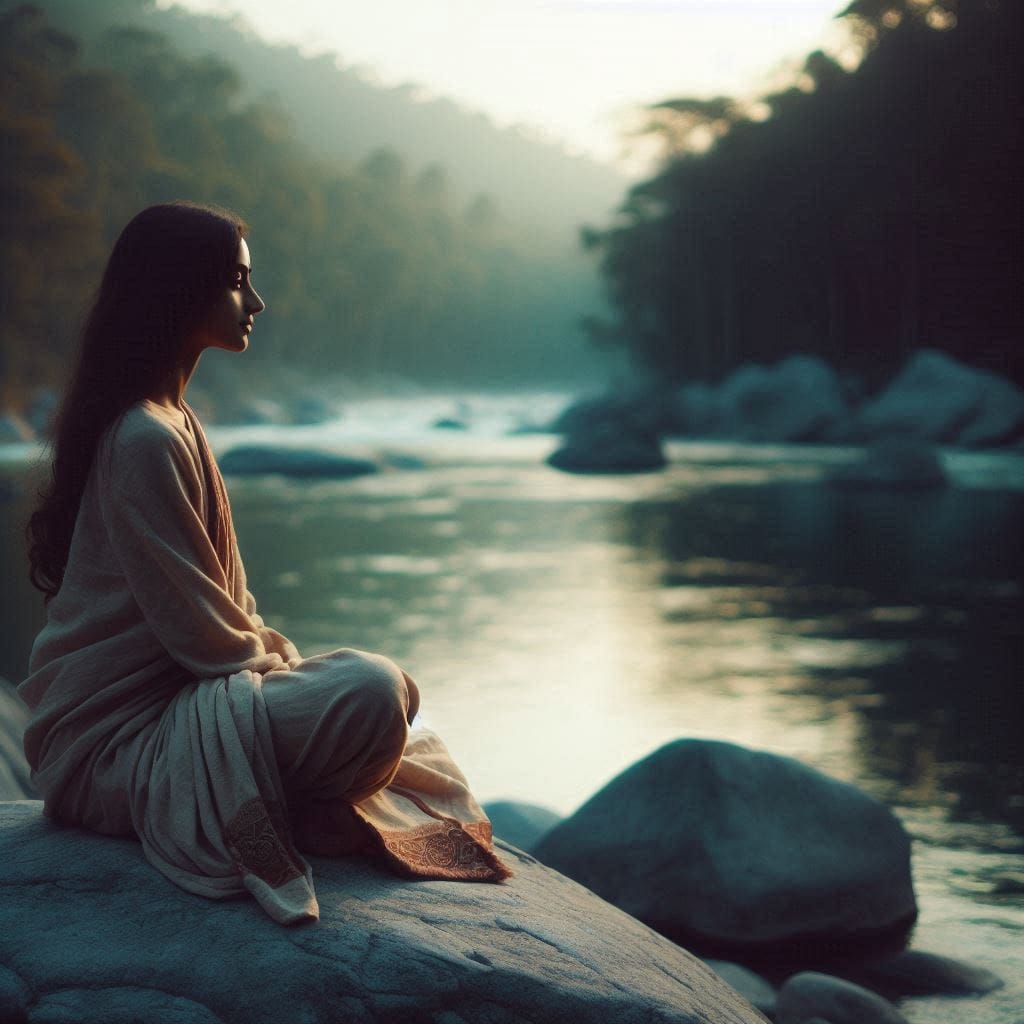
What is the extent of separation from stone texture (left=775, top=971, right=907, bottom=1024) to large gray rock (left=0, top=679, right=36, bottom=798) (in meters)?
1.99

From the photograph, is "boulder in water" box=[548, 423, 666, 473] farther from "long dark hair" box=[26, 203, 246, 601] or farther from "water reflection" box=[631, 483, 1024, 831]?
"long dark hair" box=[26, 203, 246, 601]

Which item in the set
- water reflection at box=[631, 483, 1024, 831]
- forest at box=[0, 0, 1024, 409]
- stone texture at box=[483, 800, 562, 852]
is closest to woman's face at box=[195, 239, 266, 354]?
stone texture at box=[483, 800, 562, 852]

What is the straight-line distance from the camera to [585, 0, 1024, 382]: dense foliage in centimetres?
2778

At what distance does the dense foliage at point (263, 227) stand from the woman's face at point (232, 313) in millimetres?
29699

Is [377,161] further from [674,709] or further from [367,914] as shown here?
[367,914]

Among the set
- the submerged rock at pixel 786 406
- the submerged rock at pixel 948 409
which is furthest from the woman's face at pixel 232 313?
the submerged rock at pixel 786 406

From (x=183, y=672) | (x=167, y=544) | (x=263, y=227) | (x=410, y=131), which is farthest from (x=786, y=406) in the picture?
(x=410, y=131)

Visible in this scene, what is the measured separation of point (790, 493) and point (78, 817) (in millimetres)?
13498

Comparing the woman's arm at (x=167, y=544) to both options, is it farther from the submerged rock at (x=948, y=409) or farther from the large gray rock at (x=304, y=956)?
the submerged rock at (x=948, y=409)

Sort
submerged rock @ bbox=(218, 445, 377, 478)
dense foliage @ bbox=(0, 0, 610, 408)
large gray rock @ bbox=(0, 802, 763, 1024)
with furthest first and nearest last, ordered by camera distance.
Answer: dense foliage @ bbox=(0, 0, 610, 408), submerged rock @ bbox=(218, 445, 377, 478), large gray rock @ bbox=(0, 802, 763, 1024)

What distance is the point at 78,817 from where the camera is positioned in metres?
2.50

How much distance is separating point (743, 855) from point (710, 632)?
420 centimetres

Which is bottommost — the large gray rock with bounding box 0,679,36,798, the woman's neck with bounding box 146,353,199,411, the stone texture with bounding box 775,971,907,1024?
the stone texture with bounding box 775,971,907,1024

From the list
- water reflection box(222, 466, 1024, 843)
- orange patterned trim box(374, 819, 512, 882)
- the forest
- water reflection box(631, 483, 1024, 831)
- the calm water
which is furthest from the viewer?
the forest
